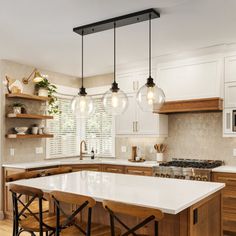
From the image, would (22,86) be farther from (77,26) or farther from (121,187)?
(121,187)

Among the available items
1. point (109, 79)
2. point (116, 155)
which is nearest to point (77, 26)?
point (109, 79)

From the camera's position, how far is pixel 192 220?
214cm

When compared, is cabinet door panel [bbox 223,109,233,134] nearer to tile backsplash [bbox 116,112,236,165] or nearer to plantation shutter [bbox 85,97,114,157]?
tile backsplash [bbox 116,112,236,165]

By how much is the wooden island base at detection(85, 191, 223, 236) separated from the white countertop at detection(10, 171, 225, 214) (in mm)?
111

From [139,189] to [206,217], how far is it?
627mm

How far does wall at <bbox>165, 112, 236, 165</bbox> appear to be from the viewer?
4.48 m

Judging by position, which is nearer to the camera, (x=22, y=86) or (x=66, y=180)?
(x=66, y=180)

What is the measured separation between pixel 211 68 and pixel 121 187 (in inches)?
99.4

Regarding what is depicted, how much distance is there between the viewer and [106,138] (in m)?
6.00

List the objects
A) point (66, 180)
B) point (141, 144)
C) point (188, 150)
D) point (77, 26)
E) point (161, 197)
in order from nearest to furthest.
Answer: point (161, 197), point (66, 180), point (77, 26), point (188, 150), point (141, 144)

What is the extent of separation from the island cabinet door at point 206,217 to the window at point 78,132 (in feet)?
10.5

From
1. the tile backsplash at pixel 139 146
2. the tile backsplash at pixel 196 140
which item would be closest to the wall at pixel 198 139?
the tile backsplash at pixel 196 140

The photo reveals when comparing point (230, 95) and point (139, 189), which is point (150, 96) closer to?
point (139, 189)

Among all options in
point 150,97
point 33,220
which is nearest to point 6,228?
point 33,220
